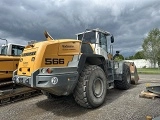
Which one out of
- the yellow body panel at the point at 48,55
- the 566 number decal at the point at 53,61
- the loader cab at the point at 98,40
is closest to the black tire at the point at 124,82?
the loader cab at the point at 98,40

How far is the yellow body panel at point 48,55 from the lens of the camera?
18.5 feet

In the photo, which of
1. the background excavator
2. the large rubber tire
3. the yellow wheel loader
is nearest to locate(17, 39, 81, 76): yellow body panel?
the yellow wheel loader

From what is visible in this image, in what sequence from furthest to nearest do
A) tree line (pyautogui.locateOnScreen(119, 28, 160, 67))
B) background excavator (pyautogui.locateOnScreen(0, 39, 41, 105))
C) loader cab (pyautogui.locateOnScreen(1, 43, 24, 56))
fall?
tree line (pyautogui.locateOnScreen(119, 28, 160, 67)), loader cab (pyautogui.locateOnScreen(1, 43, 24, 56)), background excavator (pyautogui.locateOnScreen(0, 39, 41, 105))

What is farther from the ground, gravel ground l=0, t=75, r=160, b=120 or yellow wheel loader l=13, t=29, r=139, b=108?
yellow wheel loader l=13, t=29, r=139, b=108

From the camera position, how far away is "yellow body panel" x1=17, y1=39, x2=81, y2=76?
5629 millimetres

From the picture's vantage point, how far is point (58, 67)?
5.61 metres

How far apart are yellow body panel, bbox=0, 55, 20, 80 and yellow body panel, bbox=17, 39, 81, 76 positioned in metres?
1.75

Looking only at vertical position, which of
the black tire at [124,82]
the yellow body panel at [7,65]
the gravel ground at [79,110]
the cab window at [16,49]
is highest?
the cab window at [16,49]

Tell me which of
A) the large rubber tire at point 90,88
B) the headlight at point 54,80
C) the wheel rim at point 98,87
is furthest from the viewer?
the wheel rim at point 98,87

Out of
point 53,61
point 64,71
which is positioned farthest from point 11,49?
point 64,71

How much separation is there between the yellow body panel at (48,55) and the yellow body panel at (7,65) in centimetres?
175

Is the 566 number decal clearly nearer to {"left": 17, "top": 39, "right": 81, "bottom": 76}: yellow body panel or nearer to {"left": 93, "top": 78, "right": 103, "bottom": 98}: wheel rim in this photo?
{"left": 17, "top": 39, "right": 81, "bottom": 76}: yellow body panel

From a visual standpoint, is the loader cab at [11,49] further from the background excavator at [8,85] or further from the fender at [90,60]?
the fender at [90,60]

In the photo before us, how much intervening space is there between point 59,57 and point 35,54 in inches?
26.3
